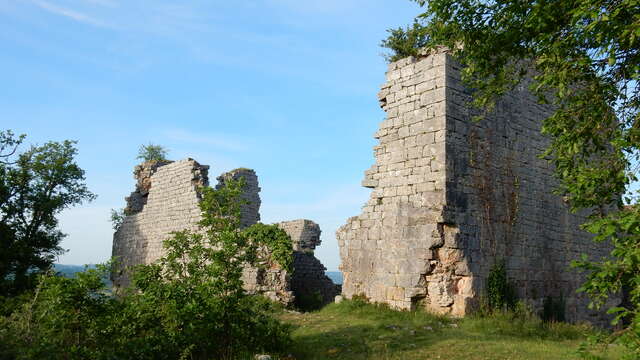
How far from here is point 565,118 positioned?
6.83 m

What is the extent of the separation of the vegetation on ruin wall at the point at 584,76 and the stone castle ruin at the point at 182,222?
8.18 m

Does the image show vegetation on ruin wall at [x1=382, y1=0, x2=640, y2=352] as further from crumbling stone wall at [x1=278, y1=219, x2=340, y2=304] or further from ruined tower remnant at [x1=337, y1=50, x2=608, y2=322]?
crumbling stone wall at [x1=278, y1=219, x2=340, y2=304]

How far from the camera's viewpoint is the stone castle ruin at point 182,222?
16.2 m

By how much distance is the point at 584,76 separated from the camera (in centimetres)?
679

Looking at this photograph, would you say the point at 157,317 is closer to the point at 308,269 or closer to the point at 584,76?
the point at 584,76

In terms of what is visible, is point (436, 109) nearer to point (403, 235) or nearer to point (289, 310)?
point (403, 235)

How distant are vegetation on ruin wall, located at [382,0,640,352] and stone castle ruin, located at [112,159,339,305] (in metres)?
A: 8.18

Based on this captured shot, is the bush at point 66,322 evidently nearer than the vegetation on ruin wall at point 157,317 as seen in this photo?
Yes

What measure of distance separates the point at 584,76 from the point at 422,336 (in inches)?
190

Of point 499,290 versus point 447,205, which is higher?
point 447,205

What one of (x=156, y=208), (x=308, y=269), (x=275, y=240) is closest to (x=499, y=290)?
(x=275, y=240)

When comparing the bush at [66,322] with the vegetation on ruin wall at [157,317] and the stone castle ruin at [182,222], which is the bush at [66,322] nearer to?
the vegetation on ruin wall at [157,317]

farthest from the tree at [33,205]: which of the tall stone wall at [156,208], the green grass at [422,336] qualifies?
the green grass at [422,336]

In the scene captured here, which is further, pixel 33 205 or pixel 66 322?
pixel 33 205
